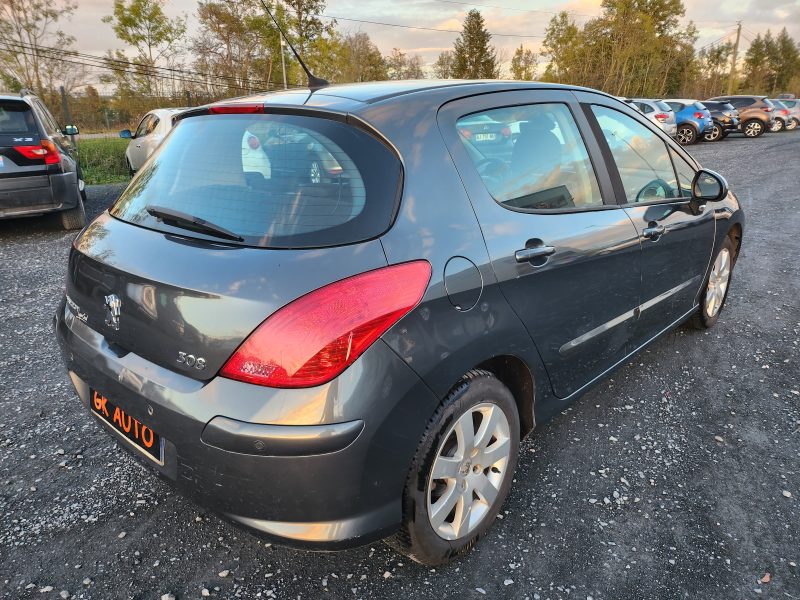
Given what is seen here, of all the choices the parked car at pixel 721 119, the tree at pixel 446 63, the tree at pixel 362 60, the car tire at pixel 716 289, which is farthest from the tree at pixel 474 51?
the car tire at pixel 716 289

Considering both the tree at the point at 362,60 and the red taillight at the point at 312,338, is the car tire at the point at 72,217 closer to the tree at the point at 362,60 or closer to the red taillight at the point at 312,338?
the red taillight at the point at 312,338

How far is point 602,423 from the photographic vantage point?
3.02 meters

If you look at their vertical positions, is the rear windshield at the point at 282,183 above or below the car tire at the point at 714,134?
above

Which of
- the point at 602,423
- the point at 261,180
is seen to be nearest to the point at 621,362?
the point at 602,423

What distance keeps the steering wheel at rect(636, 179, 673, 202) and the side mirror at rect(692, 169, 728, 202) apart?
176 mm

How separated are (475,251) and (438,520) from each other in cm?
95

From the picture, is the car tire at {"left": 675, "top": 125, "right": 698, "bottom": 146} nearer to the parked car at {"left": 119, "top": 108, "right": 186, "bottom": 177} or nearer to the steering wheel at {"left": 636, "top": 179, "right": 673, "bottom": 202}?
the parked car at {"left": 119, "top": 108, "right": 186, "bottom": 177}

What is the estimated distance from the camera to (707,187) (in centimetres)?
328

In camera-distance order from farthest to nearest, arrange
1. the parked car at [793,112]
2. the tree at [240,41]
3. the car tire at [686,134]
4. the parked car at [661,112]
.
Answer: the tree at [240,41] < the parked car at [793,112] < the car tire at [686,134] < the parked car at [661,112]

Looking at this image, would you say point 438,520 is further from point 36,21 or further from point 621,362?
point 36,21

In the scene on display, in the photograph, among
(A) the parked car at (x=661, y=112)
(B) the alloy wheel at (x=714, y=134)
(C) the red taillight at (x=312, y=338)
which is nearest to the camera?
(C) the red taillight at (x=312, y=338)

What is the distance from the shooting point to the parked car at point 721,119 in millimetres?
22766

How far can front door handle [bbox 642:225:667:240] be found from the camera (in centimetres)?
279

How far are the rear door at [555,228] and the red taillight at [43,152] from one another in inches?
258
